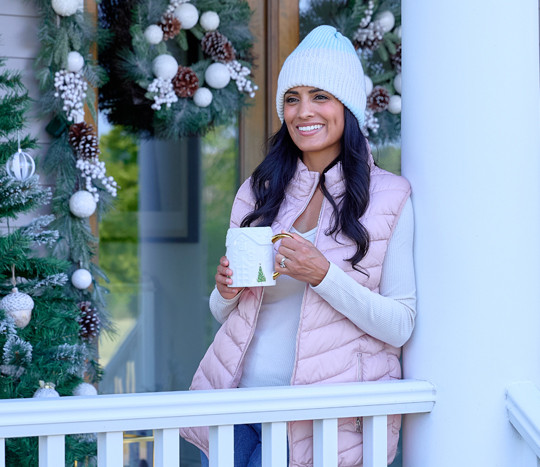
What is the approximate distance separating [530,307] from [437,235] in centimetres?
23

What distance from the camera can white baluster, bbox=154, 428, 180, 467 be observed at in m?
1.37

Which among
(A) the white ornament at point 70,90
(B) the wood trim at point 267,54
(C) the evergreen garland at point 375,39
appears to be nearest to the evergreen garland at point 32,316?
(A) the white ornament at point 70,90

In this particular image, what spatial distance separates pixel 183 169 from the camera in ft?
10.0

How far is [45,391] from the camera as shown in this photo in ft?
6.61

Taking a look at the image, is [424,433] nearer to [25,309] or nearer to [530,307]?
[530,307]

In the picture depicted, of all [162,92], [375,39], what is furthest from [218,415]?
[375,39]

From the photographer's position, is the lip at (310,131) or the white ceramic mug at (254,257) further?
the lip at (310,131)

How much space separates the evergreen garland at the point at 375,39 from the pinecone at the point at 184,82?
58cm

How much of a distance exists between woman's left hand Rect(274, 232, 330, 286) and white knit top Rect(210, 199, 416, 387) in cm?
2

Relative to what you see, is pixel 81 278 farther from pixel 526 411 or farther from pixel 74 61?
pixel 526 411

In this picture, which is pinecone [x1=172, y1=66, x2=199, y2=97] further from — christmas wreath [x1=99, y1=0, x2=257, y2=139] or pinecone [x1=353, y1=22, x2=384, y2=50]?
pinecone [x1=353, y1=22, x2=384, y2=50]

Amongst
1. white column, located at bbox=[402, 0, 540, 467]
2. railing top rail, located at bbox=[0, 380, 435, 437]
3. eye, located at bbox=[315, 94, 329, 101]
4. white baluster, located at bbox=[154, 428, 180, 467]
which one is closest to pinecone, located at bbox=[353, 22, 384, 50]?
eye, located at bbox=[315, 94, 329, 101]

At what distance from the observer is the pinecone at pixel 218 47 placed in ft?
9.12

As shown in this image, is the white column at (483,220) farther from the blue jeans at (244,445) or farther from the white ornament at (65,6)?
the white ornament at (65,6)
